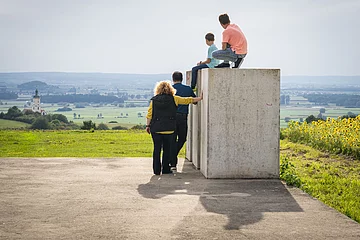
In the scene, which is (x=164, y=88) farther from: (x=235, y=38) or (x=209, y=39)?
(x=209, y=39)

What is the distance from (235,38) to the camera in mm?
12695

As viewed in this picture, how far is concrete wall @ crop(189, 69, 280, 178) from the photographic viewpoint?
39.2 ft

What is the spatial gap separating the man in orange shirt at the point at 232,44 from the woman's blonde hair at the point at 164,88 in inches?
40.6

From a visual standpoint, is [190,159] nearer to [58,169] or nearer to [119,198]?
[58,169]

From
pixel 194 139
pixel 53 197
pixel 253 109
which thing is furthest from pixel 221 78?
pixel 53 197

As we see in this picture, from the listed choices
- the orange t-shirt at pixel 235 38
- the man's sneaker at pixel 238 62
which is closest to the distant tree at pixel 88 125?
the man's sneaker at pixel 238 62

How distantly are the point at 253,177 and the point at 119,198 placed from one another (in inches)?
117

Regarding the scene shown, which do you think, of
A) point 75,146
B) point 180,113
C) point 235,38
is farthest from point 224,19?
point 75,146

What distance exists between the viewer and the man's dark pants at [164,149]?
41.7 feet

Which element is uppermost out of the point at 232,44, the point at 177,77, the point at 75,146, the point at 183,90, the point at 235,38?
the point at 235,38

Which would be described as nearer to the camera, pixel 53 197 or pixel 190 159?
pixel 53 197

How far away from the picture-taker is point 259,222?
27.9ft

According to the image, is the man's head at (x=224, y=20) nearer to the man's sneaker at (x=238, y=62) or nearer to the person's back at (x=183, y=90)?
the man's sneaker at (x=238, y=62)

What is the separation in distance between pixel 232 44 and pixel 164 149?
7.85ft
